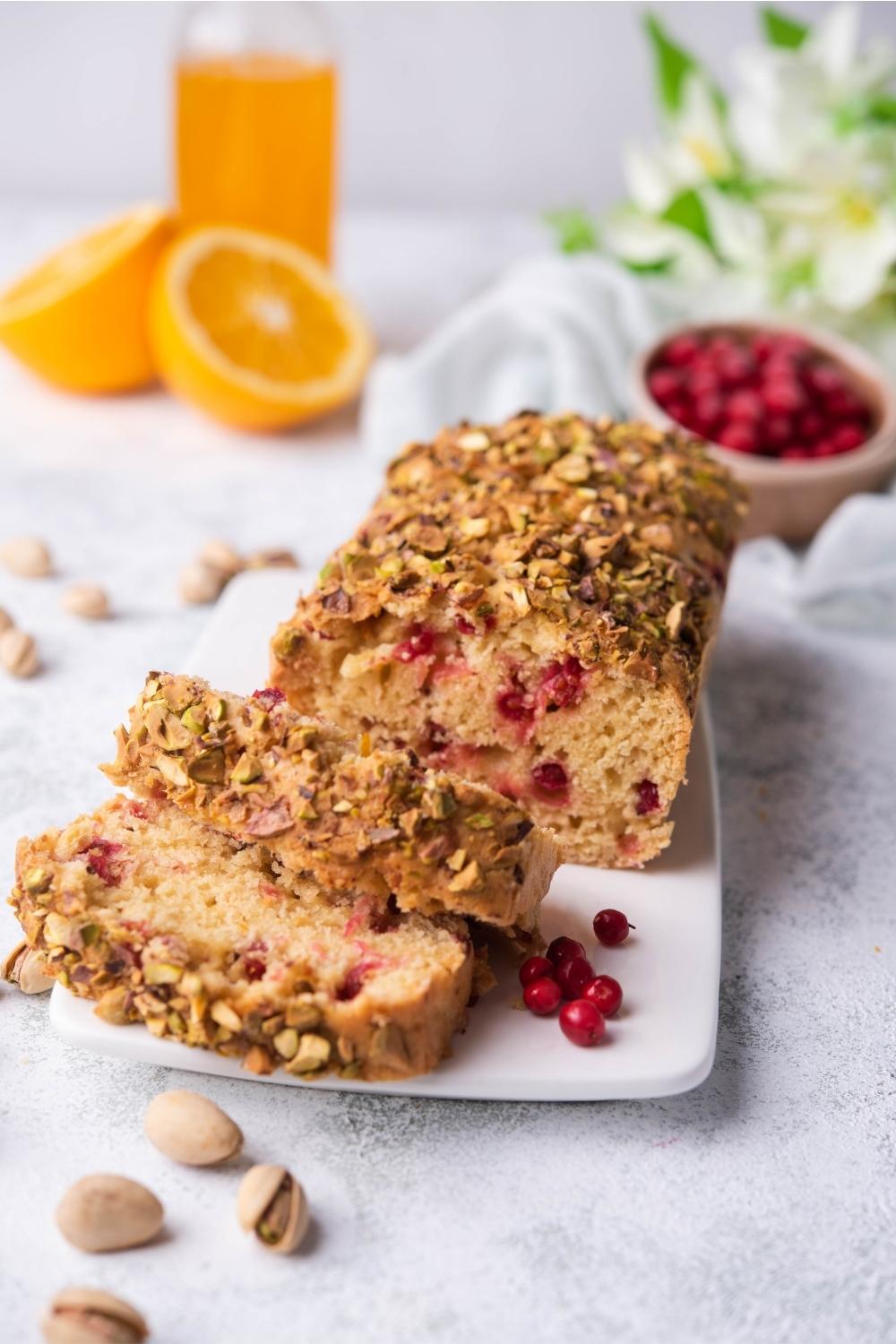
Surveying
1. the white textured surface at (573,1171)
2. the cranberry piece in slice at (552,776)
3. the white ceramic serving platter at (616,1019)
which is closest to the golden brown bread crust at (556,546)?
the cranberry piece in slice at (552,776)

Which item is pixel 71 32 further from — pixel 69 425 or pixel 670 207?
pixel 670 207

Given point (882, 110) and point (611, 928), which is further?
point (882, 110)

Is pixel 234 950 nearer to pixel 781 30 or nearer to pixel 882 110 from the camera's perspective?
pixel 882 110

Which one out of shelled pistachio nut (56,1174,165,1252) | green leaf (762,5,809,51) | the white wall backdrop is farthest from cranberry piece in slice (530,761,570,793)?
the white wall backdrop

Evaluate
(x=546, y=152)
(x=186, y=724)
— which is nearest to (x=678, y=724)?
(x=186, y=724)

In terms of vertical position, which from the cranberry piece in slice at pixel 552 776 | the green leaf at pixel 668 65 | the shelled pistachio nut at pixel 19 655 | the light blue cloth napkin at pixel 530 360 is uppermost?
the green leaf at pixel 668 65

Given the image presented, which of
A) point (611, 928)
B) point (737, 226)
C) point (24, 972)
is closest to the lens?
point (24, 972)

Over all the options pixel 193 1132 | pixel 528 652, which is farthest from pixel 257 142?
pixel 193 1132

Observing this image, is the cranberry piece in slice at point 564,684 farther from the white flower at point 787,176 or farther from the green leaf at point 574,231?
the green leaf at point 574,231
